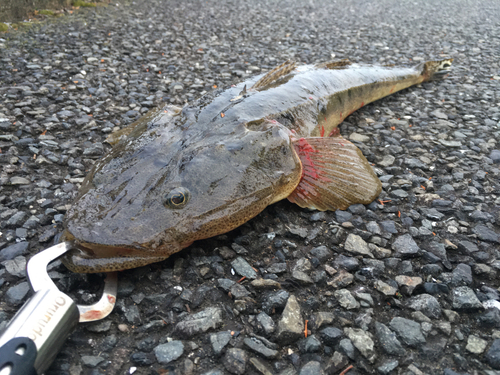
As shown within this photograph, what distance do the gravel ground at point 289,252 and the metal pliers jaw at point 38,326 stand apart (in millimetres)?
264

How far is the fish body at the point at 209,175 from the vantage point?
2207 millimetres

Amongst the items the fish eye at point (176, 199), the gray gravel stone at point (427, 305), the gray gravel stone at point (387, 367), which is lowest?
the gray gravel stone at point (427, 305)

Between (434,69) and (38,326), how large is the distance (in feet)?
22.8

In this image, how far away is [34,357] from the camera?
1.53 m

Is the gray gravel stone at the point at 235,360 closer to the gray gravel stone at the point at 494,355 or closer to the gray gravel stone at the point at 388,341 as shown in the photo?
the gray gravel stone at the point at 388,341

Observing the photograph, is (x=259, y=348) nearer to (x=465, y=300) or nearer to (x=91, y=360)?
(x=91, y=360)

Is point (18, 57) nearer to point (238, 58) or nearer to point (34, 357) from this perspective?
point (238, 58)

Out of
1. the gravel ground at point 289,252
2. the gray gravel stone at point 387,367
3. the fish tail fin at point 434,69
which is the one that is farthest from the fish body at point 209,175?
the fish tail fin at point 434,69

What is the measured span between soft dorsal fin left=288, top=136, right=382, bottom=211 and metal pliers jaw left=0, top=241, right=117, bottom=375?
1.87 m

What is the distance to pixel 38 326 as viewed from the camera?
5.27 feet

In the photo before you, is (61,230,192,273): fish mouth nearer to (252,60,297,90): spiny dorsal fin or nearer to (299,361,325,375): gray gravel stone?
(299,361,325,375): gray gravel stone

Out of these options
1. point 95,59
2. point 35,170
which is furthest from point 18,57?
point 35,170

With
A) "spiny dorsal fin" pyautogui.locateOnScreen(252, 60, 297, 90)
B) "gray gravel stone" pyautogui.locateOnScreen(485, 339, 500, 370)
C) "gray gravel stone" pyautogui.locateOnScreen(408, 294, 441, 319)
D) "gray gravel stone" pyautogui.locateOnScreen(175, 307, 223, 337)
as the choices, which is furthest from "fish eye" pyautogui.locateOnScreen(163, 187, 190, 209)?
"gray gravel stone" pyautogui.locateOnScreen(485, 339, 500, 370)

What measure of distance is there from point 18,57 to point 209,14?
244 inches
